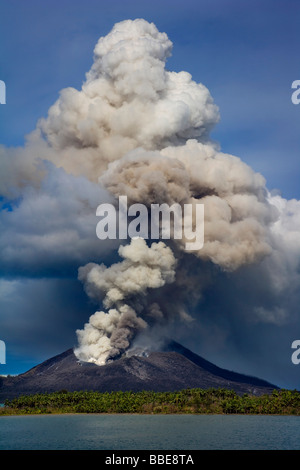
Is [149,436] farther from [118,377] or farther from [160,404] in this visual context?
[118,377]

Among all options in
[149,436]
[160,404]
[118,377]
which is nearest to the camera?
[149,436]

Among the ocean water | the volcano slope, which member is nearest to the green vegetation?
the ocean water

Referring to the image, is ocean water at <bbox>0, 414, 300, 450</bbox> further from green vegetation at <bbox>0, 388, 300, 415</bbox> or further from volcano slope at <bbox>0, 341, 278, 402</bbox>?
volcano slope at <bbox>0, 341, 278, 402</bbox>

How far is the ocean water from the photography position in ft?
133

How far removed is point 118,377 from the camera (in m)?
124

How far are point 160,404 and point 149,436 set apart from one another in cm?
3579

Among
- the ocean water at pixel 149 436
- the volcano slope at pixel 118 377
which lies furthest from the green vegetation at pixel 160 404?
the volcano slope at pixel 118 377

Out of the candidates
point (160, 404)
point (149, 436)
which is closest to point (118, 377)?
point (160, 404)

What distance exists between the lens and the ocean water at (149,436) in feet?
133

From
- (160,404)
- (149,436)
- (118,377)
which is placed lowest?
(149,436)

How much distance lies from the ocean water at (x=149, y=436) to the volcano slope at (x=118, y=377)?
62797mm

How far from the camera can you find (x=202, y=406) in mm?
79250
